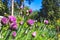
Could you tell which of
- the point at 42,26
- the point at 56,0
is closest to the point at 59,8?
the point at 56,0

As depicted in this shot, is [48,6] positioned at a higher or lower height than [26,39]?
lower

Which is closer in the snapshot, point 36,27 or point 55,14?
point 36,27

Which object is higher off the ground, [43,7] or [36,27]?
[36,27]

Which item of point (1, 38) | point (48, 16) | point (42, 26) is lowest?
point (48, 16)

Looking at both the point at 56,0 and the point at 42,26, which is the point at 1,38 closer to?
the point at 42,26

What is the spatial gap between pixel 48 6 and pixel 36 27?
115 ft

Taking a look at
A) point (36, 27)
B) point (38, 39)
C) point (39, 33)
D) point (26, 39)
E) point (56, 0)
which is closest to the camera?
point (26, 39)

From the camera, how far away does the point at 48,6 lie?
39.9 m

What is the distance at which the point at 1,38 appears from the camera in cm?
329

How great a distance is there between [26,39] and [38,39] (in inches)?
20.3

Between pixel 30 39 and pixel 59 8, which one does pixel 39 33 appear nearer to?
pixel 30 39

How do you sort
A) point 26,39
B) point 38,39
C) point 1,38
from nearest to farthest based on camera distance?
point 1,38
point 26,39
point 38,39

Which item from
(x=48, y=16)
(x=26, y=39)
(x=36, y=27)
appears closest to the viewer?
(x=26, y=39)

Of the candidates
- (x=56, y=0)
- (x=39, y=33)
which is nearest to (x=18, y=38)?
(x=39, y=33)
